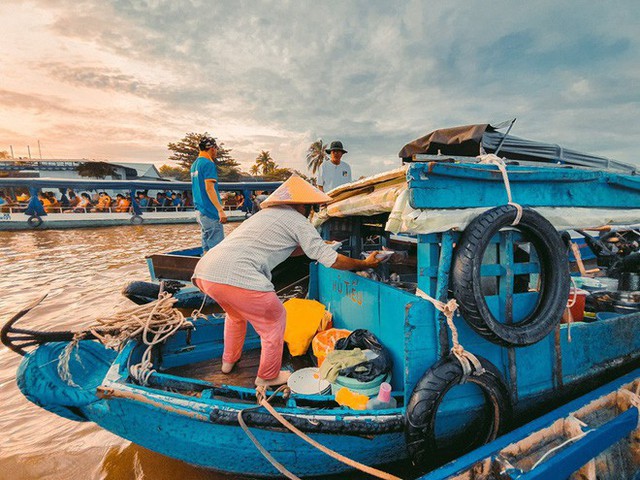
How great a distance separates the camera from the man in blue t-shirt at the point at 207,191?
5074 millimetres

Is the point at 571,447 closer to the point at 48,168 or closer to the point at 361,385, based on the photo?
the point at 361,385

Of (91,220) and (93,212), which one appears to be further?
(93,212)

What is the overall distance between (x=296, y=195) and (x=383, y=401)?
1.63 m

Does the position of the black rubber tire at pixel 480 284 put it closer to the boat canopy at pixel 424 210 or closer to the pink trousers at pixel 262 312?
the boat canopy at pixel 424 210

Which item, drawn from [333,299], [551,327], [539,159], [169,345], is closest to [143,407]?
[169,345]

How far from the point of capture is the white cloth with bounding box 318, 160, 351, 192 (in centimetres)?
579

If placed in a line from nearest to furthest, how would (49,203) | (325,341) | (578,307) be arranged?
(578,307) < (325,341) < (49,203)

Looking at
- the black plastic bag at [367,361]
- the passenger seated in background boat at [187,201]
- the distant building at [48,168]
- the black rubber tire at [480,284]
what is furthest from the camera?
the distant building at [48,168]

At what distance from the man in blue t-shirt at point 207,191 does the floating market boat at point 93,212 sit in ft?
53.8

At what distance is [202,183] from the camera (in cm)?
518

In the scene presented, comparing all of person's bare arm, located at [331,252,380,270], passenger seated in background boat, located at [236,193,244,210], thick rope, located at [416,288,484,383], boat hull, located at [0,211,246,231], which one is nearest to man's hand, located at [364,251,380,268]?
person's bare arm, located at [331,252,380,270]

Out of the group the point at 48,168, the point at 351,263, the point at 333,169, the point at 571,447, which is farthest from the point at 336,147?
the point at 48,168

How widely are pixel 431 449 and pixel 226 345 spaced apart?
188 centimetres

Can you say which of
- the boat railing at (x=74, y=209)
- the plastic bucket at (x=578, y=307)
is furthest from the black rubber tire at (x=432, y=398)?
the boat railing at (x=74, y=209)
